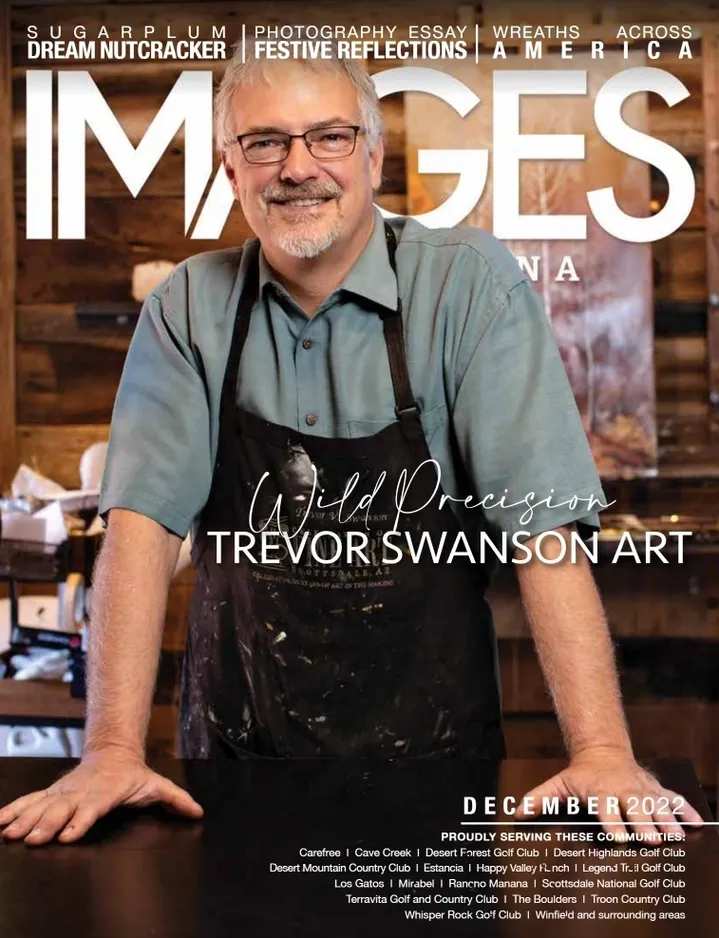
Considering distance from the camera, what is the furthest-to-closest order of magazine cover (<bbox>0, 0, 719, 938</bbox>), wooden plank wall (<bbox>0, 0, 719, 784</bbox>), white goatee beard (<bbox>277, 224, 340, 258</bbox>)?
wooden plank wall (<bbox>0, 0, 719, 784</bbox>) → white goatee beard (<bbox>277, 224, 340, 258</bbox>) → magazine cover (<bbox>0, 0, 719, 938</bbox>)

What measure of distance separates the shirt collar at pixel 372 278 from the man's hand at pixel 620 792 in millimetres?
499

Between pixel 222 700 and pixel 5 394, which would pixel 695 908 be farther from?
pixel 5 394

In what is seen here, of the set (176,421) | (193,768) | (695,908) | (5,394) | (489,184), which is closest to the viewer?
(695,908)

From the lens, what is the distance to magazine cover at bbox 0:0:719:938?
1022 mm

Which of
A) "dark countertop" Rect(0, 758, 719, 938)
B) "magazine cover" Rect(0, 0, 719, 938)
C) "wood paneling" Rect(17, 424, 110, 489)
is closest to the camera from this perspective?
"dark countertop" Rect(0, 758, 719, 938)

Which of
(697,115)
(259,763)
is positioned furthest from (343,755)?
(697,115)

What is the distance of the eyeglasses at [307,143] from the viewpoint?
1218 millimetres

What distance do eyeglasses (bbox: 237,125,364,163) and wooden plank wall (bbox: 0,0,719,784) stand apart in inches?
8.7

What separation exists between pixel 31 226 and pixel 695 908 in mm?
1076

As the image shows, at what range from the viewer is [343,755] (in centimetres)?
128

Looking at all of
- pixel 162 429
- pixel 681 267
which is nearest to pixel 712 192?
pixel 681 267

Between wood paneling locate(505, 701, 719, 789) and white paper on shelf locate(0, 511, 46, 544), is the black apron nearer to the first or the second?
wood paneling locate(505, 701, 719, 789)

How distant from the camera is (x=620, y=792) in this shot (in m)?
1.06

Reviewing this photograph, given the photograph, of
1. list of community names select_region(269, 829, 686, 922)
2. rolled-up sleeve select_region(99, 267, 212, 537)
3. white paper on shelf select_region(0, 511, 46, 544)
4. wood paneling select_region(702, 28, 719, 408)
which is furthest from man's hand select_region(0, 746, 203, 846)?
wood paneling select_region(702, 28, 719, 408)
